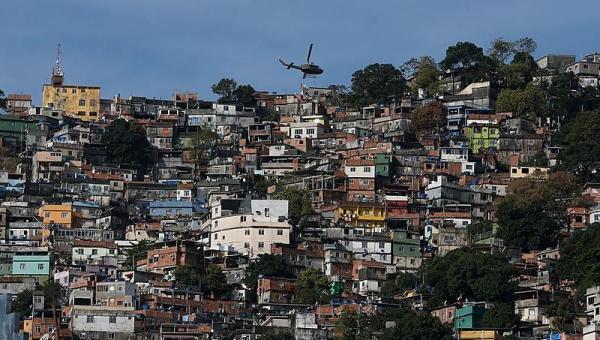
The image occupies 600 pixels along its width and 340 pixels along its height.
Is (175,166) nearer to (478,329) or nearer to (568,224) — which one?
(568,224)

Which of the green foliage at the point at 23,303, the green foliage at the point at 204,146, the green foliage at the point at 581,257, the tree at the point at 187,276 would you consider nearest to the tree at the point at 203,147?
the green foliage at the point at 204,146

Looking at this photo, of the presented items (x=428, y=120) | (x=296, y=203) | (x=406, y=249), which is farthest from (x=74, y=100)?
(x=406, y=249)

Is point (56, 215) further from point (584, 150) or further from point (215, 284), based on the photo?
point (584, 150)

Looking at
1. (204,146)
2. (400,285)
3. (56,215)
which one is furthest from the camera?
(204,146)

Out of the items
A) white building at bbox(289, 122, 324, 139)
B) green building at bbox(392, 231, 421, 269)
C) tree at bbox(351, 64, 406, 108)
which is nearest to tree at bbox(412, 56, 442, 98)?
tree at bbox(351, 64, 406, 108)

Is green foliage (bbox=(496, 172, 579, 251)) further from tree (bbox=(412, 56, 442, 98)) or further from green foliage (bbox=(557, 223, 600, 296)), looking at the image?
tree (bbox=(412, 56, 442, 98))
